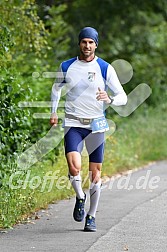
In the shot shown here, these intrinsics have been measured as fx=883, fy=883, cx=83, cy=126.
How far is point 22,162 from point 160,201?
6.75ft

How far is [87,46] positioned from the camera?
32.9 ft

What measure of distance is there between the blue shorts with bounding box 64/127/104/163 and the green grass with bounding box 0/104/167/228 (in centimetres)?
114

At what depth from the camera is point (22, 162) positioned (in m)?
12.7

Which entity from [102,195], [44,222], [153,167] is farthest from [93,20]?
[44,222]

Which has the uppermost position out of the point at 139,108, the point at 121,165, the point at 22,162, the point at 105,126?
the point at 105,126

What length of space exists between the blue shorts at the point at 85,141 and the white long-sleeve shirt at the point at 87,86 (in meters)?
0.10

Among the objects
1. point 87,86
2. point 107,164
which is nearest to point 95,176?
point 87,86

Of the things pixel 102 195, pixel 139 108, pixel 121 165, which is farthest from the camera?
pixel 139 108

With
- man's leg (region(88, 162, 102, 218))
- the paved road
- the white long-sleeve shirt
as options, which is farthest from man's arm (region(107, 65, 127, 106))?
the paved road

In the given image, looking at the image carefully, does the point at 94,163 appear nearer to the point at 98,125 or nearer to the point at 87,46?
the point at 98,125

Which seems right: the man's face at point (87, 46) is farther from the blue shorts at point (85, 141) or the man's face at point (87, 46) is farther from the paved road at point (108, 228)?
the paved road at point (108, 228)

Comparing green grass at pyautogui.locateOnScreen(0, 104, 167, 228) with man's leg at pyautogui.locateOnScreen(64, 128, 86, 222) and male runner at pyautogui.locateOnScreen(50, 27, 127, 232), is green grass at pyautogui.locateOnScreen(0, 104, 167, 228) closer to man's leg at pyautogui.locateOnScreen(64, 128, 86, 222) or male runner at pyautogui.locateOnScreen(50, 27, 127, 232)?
man's leg at pyautogui.locateOnScreen(64, 128, 86, 222)

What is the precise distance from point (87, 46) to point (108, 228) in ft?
6.94

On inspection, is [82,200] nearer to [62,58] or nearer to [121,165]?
[121,165]
